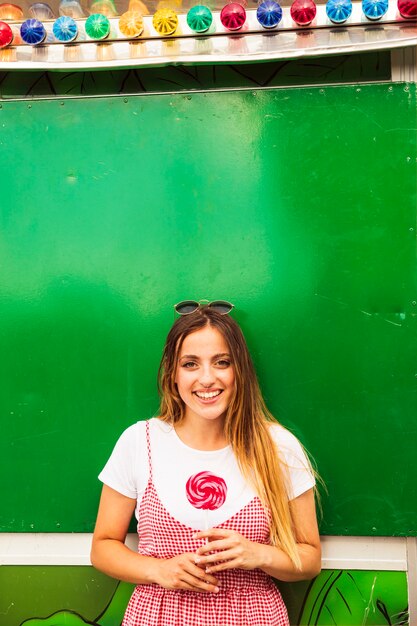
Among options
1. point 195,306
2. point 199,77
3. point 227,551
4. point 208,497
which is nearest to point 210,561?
point 227,551

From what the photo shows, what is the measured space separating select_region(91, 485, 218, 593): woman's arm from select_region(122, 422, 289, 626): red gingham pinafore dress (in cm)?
8

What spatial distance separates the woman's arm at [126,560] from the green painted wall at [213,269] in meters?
0.25

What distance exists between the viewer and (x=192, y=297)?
8.19ft

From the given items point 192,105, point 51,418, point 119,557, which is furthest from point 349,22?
point 119,557

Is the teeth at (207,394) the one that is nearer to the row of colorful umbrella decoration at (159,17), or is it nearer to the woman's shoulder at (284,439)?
the woman's shoulder at (284,439)

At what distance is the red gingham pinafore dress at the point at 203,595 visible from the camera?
2098mm

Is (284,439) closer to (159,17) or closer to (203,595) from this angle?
(203,595)

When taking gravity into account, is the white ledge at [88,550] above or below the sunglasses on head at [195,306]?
below

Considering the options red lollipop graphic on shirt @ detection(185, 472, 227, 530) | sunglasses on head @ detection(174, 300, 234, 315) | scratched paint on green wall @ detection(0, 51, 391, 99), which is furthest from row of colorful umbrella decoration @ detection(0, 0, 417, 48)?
red lollipop graphic on shirt @ detection(185, 472, 227, 530)

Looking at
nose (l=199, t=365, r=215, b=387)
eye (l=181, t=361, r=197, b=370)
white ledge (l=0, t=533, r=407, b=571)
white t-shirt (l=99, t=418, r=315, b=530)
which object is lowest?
white ledge (l=0, t=533, r=407, b=571)

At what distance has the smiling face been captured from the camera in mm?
2166

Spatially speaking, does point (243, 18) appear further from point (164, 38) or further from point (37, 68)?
point (37, 68)

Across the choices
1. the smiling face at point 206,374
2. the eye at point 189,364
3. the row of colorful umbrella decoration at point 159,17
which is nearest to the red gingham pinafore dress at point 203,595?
the smiling face at point 206,374

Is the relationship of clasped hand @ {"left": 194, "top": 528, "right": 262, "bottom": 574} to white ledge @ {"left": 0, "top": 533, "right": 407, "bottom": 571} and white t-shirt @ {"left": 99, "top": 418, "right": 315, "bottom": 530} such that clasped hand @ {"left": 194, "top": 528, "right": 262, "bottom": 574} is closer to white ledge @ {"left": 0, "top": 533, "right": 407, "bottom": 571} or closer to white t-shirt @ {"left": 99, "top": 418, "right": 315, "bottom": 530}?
white t-shirt @ {"left": 99, "top": 418, "right": 315, "bottom": 530}
